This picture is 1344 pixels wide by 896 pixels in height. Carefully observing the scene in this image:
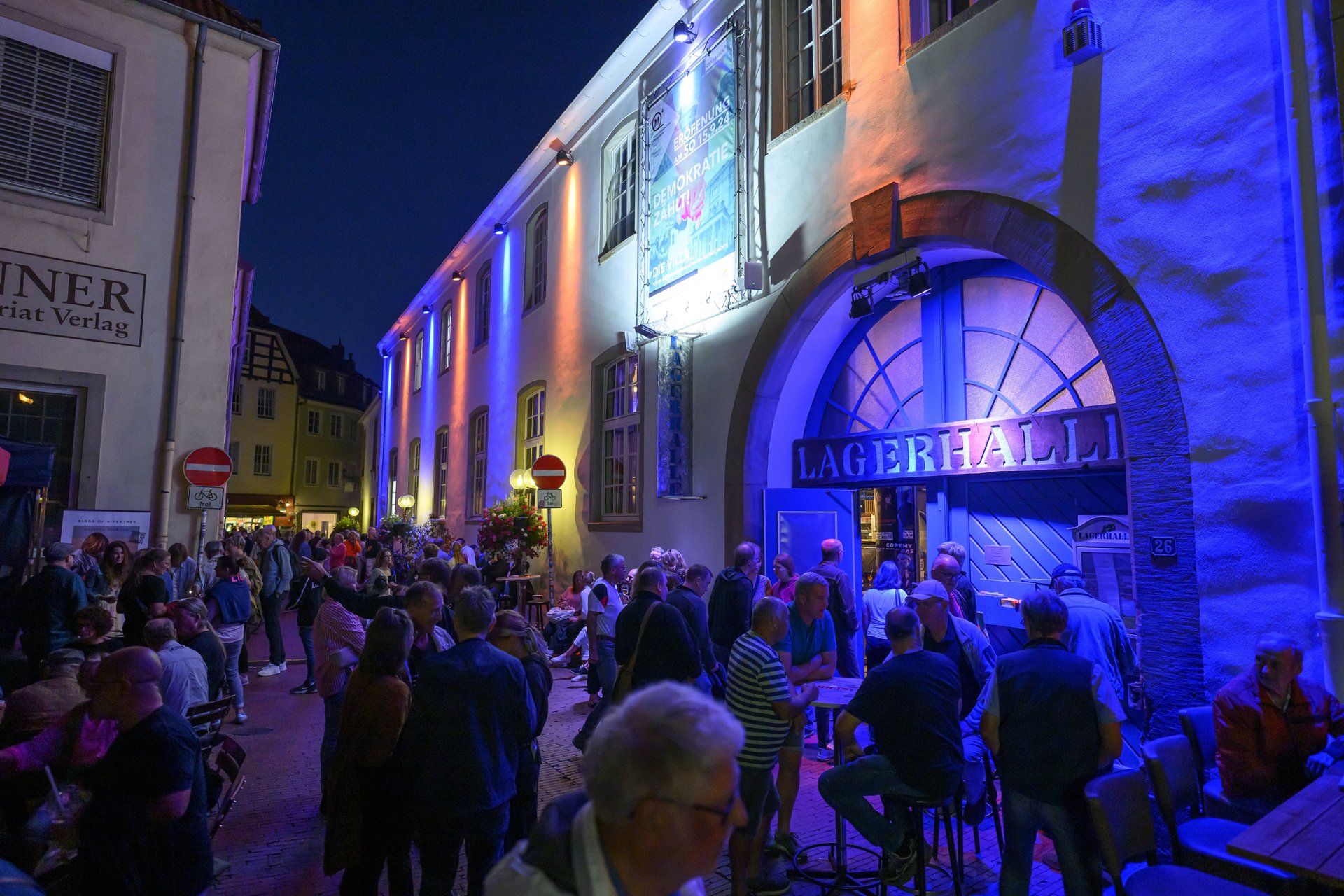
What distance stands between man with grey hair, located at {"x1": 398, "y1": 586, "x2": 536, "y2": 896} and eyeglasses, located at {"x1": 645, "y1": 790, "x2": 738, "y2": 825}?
1.99 meters

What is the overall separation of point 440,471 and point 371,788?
20348 millimetres

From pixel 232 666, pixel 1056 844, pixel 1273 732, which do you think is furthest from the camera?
pixel 232 666

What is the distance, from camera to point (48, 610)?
6.52m

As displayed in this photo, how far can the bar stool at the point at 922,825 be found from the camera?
3.93 metres

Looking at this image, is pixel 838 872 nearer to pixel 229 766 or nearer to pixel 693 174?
pixel 229 766

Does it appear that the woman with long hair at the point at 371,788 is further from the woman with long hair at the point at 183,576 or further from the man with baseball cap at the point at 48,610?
the woman with long hair at the point at 183,576

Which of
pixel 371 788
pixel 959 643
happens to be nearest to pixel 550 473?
pixel 959 643

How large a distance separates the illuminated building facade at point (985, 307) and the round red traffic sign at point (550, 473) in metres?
0.50

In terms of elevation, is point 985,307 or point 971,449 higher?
point 985,307

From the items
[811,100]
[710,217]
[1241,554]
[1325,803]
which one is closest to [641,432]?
[710,217]

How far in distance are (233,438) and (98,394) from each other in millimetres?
30256

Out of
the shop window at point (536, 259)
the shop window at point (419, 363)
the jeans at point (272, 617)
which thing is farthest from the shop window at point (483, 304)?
the jeans at point (272, 617)

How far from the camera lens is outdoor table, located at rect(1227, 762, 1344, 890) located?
271 centimetres

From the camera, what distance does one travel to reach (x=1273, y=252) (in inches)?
190
